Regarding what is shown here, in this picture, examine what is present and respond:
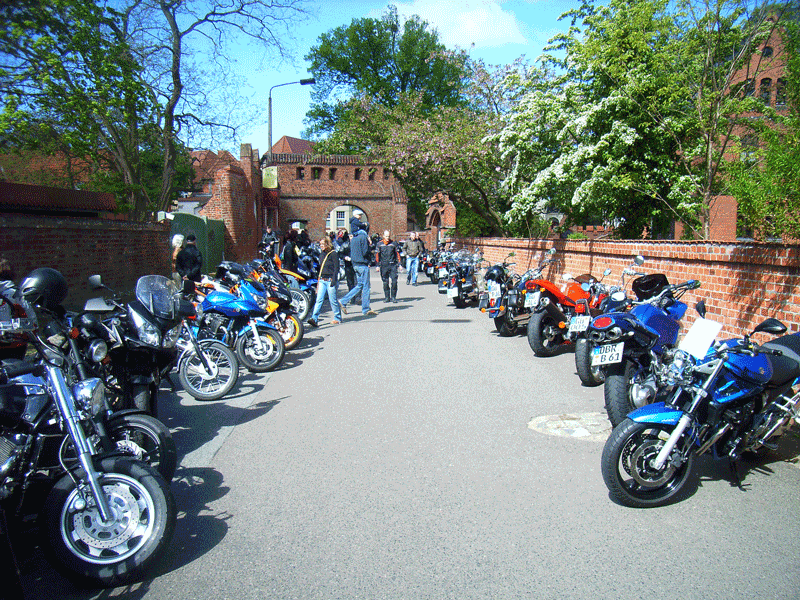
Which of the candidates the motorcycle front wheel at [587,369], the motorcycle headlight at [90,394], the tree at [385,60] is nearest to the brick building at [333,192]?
the tree at [385,60]

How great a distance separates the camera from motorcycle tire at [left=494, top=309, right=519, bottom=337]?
9938 millimetres

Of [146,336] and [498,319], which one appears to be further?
[498,319]

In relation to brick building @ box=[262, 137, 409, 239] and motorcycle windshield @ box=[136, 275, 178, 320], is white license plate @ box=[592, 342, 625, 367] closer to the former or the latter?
motorcycle windshield @ box=[136, 275, 178, 320]

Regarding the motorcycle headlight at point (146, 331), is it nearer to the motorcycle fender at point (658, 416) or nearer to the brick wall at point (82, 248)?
the motorcycle fender at point (658, 416)

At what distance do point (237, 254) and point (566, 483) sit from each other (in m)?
22.7

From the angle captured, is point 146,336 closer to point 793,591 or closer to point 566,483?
point 566,483

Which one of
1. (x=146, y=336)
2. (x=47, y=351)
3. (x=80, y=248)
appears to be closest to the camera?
(x=47, y=351)

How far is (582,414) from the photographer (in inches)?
225

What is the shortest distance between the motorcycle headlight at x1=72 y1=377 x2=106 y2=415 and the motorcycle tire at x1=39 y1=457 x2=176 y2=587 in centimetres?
31

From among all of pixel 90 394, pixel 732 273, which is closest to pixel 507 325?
pixel 732 273

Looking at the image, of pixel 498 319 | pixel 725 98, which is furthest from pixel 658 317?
pixel 725 98

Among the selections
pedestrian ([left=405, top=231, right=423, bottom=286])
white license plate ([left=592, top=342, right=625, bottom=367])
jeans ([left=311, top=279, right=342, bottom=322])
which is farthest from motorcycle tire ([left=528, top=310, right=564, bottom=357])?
pedestrian ([left=405, top=231, right=423, bottom=286])

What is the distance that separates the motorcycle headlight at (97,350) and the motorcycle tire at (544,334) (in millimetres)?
5857

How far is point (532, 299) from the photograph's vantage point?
8953mm
